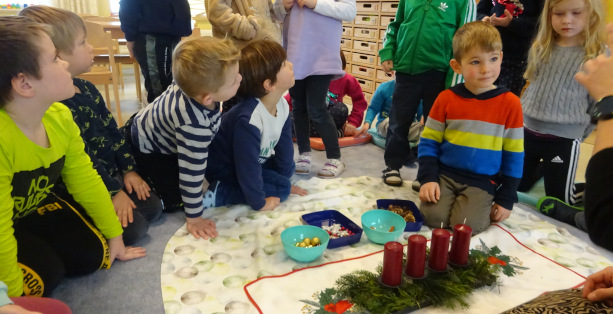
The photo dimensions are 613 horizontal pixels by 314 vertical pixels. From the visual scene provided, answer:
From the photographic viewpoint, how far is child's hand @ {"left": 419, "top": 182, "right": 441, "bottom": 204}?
1647 mm

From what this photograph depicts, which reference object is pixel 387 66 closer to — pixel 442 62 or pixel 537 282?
pixel 442 62

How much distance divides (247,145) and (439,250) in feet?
2.74

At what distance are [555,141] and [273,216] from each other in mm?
1317

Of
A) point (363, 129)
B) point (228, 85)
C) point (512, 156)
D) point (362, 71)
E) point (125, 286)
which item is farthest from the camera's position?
point (362, 71)

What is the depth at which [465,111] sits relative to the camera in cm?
162

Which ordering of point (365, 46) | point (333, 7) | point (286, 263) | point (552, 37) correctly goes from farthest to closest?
point (365, 46), point (333, 7), point (552, 37), point (286, 263)

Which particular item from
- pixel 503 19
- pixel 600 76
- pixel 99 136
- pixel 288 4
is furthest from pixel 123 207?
pixel 503 19

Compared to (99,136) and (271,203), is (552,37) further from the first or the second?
(99,136)

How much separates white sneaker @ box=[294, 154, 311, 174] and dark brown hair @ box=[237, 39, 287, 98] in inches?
22.8

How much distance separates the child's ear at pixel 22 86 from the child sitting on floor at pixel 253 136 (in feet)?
2.52

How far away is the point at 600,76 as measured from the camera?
799 millimetres

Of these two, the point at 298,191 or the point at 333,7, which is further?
the point at 333,7

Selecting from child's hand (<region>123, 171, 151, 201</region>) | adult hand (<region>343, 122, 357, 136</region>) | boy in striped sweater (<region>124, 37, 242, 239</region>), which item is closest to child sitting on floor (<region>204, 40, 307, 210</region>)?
boy in striped sweater (<region>124, 37, 242, 239</region>)

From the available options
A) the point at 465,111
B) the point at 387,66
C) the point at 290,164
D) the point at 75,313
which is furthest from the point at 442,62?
the point at 75,313
